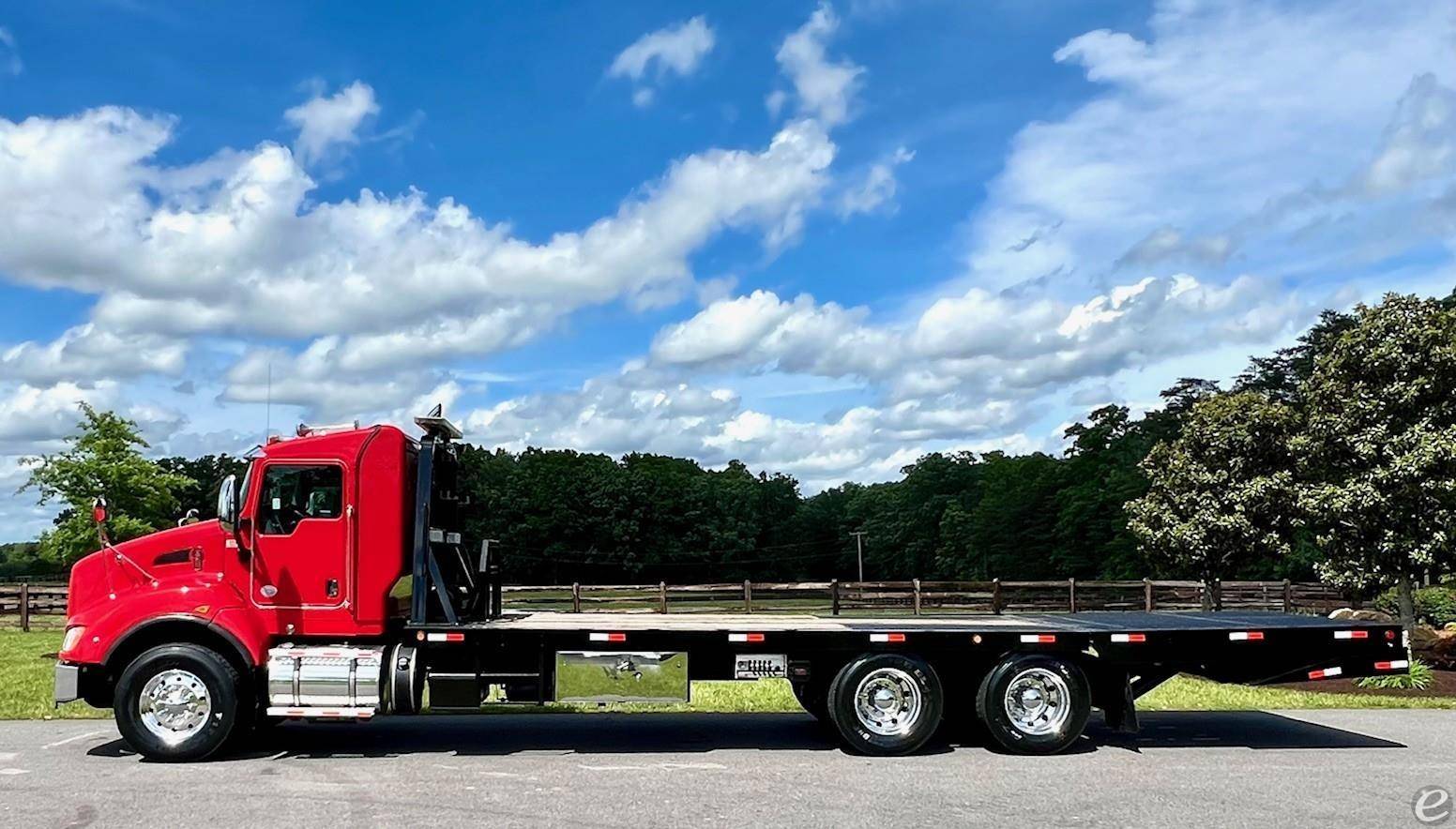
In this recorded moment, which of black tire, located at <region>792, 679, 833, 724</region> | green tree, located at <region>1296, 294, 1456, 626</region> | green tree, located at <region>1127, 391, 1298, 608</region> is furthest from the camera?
green tree, located at <region>1127, 391, 1298, 608</region>

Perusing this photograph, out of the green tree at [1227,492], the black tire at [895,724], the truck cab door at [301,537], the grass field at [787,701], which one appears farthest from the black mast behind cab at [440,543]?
the green tree at [1227,492]

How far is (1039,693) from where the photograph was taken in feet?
34.1

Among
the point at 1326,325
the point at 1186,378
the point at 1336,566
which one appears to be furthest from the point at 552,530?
the point at 1336,566

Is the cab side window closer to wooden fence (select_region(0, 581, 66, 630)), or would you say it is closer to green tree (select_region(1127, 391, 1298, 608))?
green tree (select_region(1127, 391, 1298, 608))

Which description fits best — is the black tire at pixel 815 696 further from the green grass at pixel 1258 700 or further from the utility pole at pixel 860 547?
the utility pole at pixel 860 547

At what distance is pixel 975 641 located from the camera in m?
10.4

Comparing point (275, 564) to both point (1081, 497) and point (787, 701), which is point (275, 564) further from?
point (1081, 497)

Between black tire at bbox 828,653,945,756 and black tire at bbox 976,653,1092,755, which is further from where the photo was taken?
black tire at bbox 976,653,1092,755

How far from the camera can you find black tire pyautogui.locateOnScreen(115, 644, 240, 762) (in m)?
9.75

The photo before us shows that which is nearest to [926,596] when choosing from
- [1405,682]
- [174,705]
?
[1405,682]

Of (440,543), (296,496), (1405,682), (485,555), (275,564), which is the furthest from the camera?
(1405,682)

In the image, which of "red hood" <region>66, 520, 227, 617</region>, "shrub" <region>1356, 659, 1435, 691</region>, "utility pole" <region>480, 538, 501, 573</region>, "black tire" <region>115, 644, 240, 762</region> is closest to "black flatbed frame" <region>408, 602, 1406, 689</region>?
"utility pole" <region>480, 538, 501, 573</region>

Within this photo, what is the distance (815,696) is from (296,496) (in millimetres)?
4958

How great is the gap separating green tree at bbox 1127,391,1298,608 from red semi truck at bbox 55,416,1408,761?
13.6 meters
